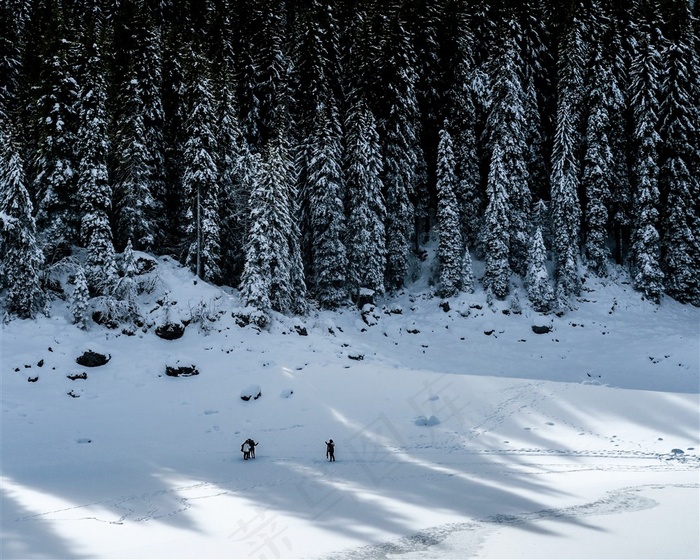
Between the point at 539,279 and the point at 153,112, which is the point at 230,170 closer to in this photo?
the point at 153,112

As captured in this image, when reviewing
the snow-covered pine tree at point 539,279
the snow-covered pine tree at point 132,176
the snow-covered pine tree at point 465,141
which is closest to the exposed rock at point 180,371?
the snow-covered pine tree at point 132,176

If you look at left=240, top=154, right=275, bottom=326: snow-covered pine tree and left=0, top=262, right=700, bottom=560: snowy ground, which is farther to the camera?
left=240, top=154, right=275, bottom=326: snow-covered pine tree

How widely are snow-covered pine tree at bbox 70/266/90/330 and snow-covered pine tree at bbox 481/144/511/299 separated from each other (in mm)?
26017

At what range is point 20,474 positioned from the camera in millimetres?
15320

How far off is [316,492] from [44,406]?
12600 millimetres

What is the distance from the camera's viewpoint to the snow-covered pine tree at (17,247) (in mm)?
23438

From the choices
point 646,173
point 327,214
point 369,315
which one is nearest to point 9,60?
point 327,214

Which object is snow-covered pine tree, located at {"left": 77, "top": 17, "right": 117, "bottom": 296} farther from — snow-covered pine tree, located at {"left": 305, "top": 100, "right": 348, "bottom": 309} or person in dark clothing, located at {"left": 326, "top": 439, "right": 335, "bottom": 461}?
person in dark clothing, located at {"left": 326, "top": 439, "right": 335, "bottom": 461}

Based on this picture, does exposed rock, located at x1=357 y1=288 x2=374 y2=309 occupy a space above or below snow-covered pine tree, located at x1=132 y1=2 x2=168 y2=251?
below

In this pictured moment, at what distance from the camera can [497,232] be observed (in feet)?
117

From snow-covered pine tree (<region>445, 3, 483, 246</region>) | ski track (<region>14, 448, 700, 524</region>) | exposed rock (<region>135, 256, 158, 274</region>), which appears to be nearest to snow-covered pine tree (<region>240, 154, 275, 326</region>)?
exposed rock (<region>135, 256, 158, 274</region>)

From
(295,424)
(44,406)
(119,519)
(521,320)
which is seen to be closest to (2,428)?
(44,406)

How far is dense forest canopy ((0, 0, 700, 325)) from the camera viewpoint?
27.8 m

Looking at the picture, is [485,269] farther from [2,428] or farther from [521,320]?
[2,428]
